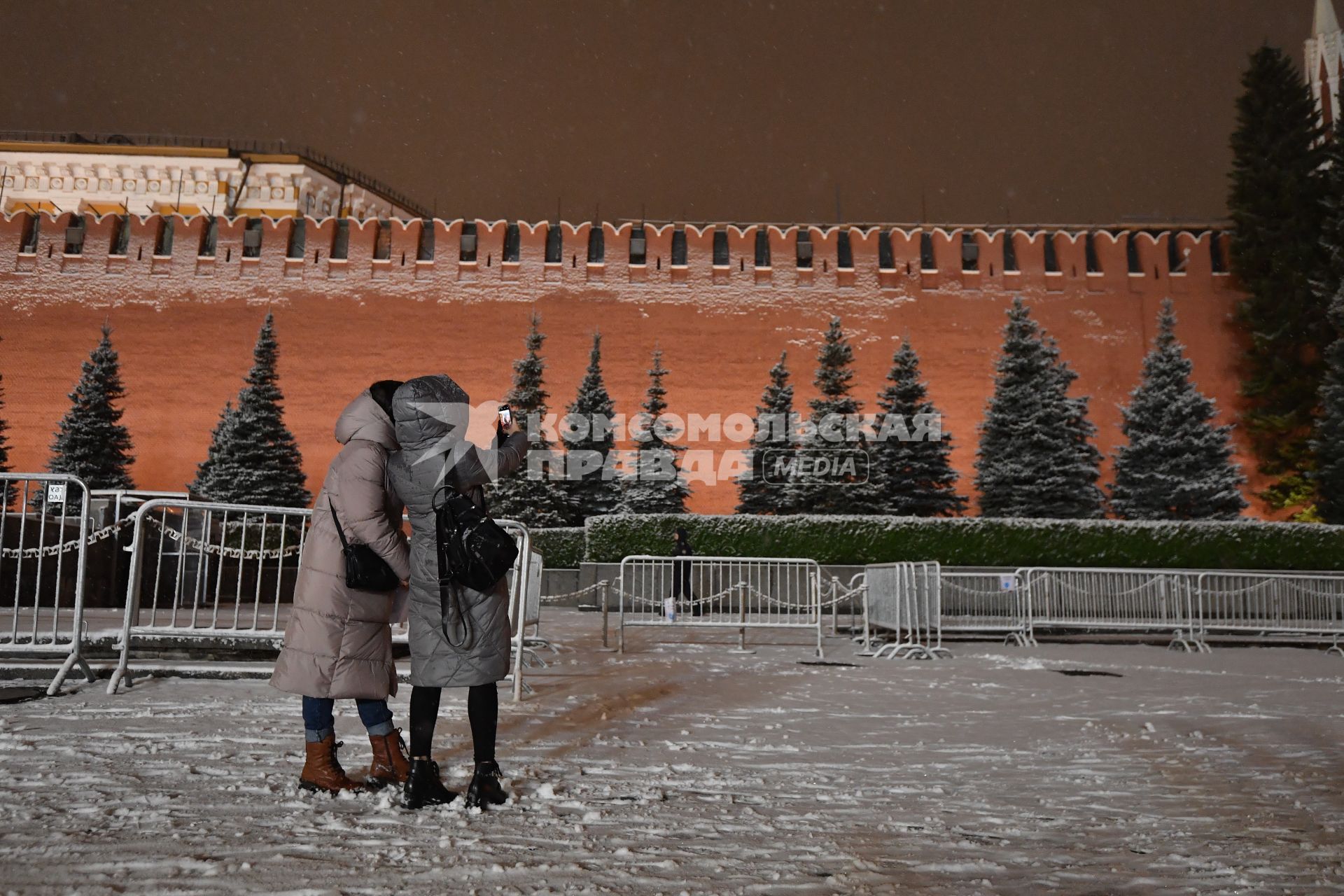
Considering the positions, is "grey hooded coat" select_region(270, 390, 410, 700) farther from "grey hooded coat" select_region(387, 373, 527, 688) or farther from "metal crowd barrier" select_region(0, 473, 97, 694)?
"metal crowd barrier" select_region(0, 473, 97, 694)

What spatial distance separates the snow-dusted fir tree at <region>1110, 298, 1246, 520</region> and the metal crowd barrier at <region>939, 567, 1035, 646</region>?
7208 mm

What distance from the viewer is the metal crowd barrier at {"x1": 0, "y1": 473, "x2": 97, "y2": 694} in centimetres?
473

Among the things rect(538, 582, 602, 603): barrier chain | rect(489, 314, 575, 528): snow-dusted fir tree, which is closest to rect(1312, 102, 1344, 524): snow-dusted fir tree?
rect(538, 582, 602, 603): barrier chain

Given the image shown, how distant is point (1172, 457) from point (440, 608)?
18.4 m

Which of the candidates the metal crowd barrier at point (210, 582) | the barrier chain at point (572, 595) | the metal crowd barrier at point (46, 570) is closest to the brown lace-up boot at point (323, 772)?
the metal crowd barrier at point (210, 582)

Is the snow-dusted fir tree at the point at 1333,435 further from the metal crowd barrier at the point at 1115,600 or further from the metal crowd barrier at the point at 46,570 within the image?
the metal crowd barrier at the point at 46,570

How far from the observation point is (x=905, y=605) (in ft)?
29.1

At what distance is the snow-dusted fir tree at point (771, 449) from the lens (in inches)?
751

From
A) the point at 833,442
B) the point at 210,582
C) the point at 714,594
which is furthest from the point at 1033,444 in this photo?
the point at 210,582

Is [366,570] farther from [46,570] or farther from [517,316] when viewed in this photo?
[517,316]

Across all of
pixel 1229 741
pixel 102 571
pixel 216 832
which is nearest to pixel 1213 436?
pixel 1229 741

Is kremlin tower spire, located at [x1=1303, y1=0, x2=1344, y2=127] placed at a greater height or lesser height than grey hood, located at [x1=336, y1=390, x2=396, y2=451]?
greater

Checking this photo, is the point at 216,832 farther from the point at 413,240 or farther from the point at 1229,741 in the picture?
the point at 413,240

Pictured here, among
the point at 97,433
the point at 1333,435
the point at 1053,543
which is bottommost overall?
the point at 1053,543
